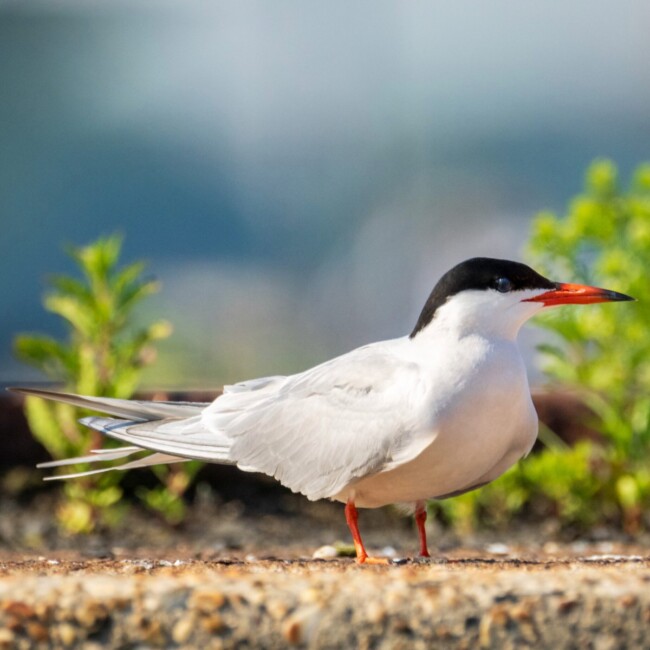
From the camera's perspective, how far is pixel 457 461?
2.12 m

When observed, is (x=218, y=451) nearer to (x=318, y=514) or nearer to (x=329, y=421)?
(x=329, y=421)

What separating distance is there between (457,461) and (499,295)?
0.38 m

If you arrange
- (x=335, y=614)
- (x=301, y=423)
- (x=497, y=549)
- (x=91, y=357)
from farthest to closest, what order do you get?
1. (x=91, y=357)
2. (x=497, y=549)
3. (x=301, y=423)
4. (x=335, y=614)

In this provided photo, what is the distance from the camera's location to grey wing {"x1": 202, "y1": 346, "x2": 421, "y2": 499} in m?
2.16

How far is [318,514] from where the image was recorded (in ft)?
13.4

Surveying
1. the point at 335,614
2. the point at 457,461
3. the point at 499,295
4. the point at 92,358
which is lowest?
the point at 335,614

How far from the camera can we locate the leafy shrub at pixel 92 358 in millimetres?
3570

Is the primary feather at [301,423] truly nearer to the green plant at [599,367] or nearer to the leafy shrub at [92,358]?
the leafy shrub at [92,358]

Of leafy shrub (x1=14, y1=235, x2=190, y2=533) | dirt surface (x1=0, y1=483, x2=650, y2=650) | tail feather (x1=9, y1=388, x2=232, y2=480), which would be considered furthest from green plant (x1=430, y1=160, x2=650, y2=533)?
dirt surface (x1=0, y1=483, x2=650, y2=650)

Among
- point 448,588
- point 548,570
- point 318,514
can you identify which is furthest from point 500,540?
point 448,588

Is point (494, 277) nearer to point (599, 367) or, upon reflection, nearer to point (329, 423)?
point (329, 423)

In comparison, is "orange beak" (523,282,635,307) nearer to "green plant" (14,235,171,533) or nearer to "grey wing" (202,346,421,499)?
"grey wing" (202,346,421,499)

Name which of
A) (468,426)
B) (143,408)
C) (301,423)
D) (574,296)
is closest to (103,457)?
(143,408)

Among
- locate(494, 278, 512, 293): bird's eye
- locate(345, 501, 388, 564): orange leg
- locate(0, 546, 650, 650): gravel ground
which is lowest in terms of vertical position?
locate(0, 546, 650, 650): gravel ground
